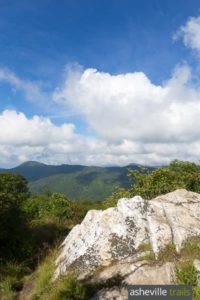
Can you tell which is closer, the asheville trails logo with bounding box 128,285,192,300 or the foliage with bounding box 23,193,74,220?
the asheville trails logo with bounding box 128,285,192,300

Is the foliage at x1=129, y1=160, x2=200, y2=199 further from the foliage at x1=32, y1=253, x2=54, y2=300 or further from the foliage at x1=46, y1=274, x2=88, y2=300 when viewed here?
the foliage at x1=46, y1=274, x2=88, y2=300

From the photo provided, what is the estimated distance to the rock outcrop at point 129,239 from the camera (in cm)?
1233

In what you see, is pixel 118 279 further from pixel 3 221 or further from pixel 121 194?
pixel 121 194

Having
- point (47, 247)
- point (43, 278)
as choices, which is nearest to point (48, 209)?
point (47, 247)

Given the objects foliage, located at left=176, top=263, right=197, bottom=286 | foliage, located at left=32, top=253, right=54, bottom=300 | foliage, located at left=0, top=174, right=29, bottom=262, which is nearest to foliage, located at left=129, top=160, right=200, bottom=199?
foliage, located at left=0, top=174, right=29, bottom=262

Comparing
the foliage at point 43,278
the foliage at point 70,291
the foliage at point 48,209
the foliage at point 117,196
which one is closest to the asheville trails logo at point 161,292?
the foliage at point 70,291

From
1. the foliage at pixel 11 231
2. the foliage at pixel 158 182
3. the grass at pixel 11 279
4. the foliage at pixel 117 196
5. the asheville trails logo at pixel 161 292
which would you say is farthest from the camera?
the foliage at pixel 117 196

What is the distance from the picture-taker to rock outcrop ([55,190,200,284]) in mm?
12328

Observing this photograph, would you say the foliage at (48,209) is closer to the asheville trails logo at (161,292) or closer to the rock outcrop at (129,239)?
the rock outcrop at (129,239)

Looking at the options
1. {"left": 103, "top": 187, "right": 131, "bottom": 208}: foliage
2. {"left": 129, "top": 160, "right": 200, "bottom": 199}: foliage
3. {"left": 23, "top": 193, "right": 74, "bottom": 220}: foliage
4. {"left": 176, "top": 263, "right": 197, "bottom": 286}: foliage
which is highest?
{"left": 129, "top": 160, "right": 200, "bottom": 199}: foliage

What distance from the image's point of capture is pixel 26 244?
17.3 meters

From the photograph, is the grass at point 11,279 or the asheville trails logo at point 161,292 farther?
the grass at point 11,279

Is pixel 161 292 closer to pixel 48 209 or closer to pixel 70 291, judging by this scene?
pixel 70 291

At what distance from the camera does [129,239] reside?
13438mm
